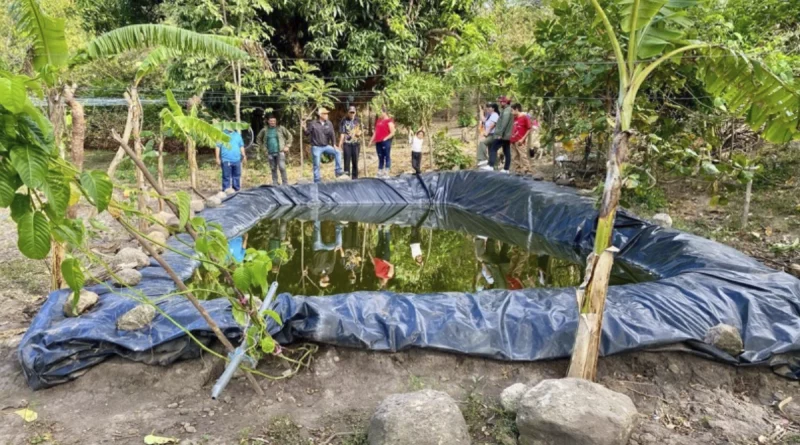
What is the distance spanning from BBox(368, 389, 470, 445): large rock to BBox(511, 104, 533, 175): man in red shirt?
6900 mm

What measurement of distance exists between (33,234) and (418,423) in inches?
73.5

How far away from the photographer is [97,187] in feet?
6.64

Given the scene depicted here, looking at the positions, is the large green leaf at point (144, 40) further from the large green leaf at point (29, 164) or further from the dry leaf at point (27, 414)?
the dry leaf at point (27, 414)

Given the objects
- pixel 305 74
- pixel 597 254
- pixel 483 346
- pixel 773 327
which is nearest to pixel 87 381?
pixel 483 346

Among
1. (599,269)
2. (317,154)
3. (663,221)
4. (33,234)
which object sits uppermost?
(33,234)

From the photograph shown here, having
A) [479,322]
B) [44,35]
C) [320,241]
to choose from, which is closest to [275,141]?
[320,241]

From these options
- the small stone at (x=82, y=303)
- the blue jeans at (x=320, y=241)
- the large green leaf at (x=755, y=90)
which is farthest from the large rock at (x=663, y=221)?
the small stone at (x=82, y=303)

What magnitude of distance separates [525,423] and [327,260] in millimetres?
4521

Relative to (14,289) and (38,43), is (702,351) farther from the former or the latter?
(14,289)

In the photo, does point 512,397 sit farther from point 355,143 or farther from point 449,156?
point 449,156

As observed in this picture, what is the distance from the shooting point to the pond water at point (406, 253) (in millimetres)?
5996

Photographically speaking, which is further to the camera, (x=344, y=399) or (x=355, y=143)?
(x=355, y=143)

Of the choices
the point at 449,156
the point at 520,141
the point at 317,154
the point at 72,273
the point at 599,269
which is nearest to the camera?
the point at 72,273

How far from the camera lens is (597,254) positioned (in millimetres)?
2959
